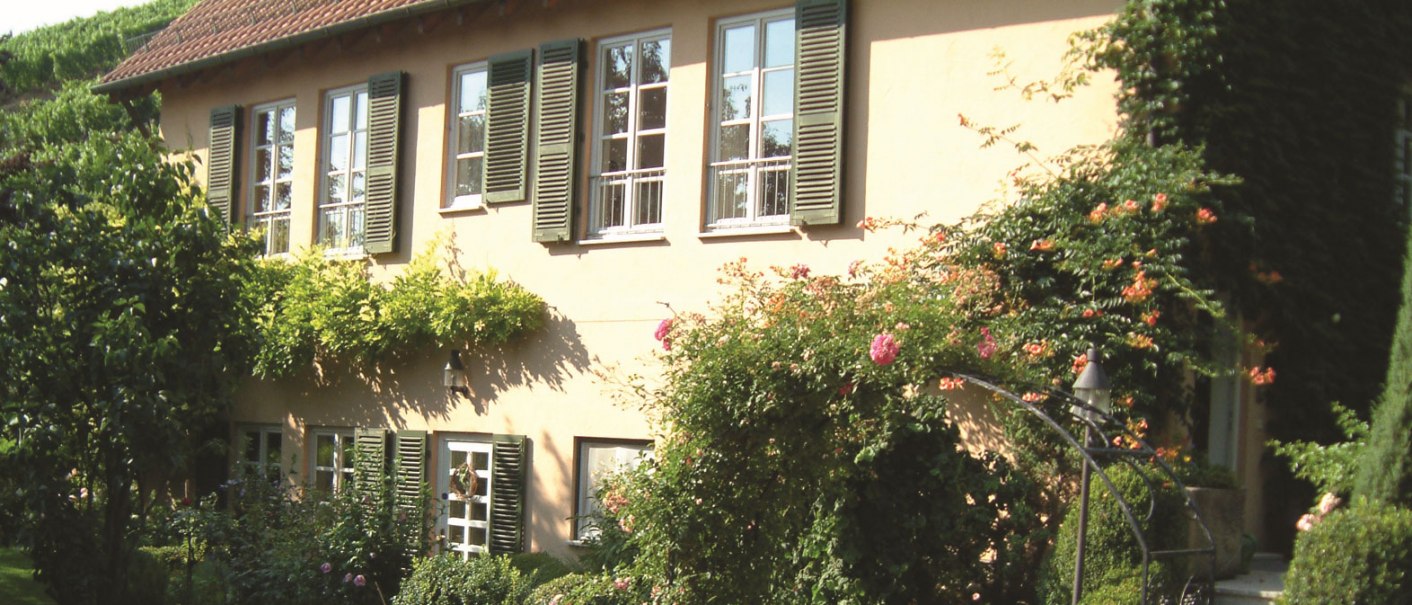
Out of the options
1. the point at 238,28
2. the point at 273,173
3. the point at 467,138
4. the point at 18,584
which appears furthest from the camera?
the point at 238,28

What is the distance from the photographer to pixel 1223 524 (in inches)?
379

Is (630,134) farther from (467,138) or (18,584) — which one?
(18,584)

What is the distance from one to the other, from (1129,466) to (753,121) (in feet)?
14.6

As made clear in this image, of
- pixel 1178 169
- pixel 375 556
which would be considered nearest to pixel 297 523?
pixel 375 556

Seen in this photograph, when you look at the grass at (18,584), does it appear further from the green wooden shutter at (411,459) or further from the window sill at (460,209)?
the window sill at (460,209)

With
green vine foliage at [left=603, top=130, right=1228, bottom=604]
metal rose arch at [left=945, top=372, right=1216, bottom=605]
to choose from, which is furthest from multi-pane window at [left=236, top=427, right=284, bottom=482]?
metal rose arch at [left=945, top=372, right=1216, bottom=605]

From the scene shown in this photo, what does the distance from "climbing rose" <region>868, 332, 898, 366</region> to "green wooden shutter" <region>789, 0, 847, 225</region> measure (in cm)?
349

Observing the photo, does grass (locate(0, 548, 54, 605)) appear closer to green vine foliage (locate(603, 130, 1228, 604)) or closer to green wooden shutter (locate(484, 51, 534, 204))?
green vine foliage (locate(603, 130, 1228, 604))

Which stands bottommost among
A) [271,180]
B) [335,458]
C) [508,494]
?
[508,494]

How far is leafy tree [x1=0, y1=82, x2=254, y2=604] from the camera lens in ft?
32.6

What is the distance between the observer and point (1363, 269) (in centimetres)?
1116

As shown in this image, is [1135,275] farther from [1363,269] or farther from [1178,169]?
[1363,269]

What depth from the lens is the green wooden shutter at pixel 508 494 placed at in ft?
43.6

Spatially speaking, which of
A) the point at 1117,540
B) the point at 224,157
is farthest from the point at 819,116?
the point at 224,157
